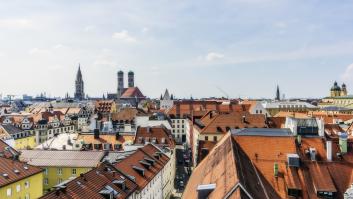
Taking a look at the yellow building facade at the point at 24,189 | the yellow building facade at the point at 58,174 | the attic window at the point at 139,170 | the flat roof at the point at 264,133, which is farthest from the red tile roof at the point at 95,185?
the yellow building facade at the point at 58,174

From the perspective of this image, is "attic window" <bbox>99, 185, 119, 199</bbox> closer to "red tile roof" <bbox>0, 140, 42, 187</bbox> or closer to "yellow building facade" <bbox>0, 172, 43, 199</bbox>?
"red tile roof" <bbox>0, 140, 42, 187</bbox>

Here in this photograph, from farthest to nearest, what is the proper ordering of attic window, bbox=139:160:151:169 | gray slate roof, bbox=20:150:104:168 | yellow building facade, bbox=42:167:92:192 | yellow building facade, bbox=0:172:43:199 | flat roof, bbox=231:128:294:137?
gray slate roof, bbox=20:150:104:168, yellow building facade, bbox=42:167:92:192, attic window, bbox=139:160:151:169, yellow building facade, bbox=0:172:43:199, flat roof, bbox=231:128:294:137

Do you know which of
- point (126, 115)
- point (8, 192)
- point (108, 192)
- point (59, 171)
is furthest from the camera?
point (126, 115)

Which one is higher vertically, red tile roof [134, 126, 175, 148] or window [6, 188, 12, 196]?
red tile roof [134, 126, 175, 148]

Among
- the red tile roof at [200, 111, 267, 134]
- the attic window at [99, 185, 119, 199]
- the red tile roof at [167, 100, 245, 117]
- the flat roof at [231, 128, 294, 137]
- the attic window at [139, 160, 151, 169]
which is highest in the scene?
the red tile roof at [167, 100, 245, 117]

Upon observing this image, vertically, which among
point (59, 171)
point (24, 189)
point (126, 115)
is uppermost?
point (126, 115)

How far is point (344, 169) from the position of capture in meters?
37.3

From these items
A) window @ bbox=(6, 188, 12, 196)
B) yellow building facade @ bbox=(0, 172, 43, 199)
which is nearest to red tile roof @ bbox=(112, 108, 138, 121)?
yellow building facade @ bbox=(0, 172, 43, 199)

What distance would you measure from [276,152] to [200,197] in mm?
12043

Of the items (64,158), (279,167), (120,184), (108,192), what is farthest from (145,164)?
(279,167)

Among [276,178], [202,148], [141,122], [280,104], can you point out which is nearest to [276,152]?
[276,178]

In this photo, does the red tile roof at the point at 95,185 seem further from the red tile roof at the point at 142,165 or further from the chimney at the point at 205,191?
the chimney at the point at 205,191

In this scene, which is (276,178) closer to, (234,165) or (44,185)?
(234,165)

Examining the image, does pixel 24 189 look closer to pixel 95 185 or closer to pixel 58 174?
pixel 58 174
